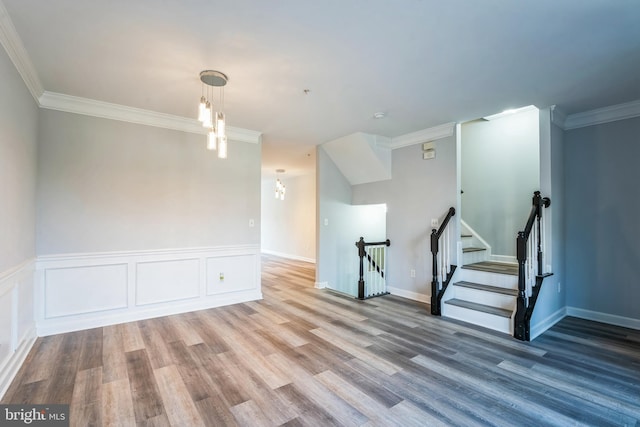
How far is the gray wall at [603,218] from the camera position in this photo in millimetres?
3572

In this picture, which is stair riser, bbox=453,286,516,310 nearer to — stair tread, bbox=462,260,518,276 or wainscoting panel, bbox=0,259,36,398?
stair tread, bbox=462,260,518,276

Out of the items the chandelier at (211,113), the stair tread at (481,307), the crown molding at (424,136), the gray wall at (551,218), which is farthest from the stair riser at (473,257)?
the chandelier at (211,113)

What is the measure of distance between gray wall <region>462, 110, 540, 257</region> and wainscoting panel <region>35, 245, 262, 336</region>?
394 cm

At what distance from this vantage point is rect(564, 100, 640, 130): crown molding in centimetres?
351

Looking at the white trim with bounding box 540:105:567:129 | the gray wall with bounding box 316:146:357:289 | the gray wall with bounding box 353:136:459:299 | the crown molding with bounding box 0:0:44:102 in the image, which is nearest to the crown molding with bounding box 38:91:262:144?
the crown molding with bounding box 0:0:44:102

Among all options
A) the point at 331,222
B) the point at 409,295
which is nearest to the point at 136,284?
the point at 331,222

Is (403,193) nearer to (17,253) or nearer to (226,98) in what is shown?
(226,98)

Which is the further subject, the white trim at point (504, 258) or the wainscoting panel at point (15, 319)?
the white trim at point (504, 258)

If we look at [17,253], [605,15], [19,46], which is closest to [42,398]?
[17,253]

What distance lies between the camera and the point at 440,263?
169 inches

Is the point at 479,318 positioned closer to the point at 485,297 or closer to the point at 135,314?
the point at 485,297

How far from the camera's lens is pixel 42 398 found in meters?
2.12

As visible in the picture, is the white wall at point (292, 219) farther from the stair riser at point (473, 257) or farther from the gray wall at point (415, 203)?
the stair riser at point (473, 257)

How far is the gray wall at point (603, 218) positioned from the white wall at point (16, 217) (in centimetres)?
604
